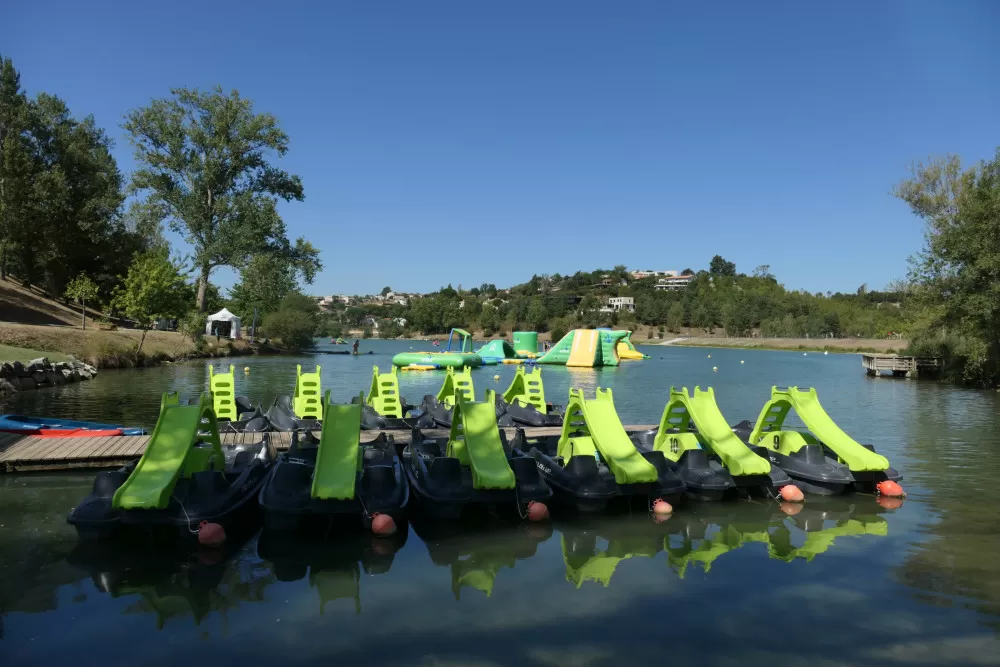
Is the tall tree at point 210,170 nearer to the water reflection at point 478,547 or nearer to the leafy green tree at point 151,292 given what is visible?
the leafy green tree at point 151,292

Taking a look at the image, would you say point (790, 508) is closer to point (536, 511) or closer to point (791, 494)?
point (791, 494)

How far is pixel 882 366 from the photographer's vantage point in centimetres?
4384

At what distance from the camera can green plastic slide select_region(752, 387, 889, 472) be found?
11.7 metres

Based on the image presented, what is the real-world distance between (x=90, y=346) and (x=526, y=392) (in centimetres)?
2753

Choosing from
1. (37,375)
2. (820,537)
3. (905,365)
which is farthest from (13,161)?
(905,365)

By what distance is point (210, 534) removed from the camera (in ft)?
28.6

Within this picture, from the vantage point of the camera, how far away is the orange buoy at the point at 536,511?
9984mm

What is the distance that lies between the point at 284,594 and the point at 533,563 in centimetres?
299

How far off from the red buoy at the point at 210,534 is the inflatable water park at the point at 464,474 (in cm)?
2

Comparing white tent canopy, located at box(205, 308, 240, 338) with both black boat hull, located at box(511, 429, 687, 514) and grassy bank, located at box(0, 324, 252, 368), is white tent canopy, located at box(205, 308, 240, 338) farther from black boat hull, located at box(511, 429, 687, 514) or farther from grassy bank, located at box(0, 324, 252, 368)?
black boat hull, located at box(511, 429, 687, 514)

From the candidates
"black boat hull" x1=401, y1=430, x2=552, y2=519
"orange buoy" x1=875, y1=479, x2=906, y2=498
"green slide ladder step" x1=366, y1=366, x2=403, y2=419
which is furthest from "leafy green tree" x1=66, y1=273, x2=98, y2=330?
"orange buoy" x1=875, y1=479, x2=906, y2=498

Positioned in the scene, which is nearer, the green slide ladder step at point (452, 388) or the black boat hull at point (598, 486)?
the black boat hull at point (598, 486)

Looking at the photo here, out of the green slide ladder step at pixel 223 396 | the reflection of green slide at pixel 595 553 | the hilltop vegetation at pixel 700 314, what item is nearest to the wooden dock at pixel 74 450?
the green slide ladder step at pixel 223 396

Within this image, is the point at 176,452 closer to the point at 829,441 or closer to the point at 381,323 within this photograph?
the point at 829,441
